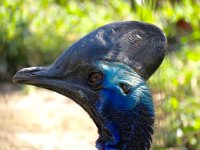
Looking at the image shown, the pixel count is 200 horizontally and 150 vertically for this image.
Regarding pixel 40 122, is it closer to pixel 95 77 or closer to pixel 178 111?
pixel 178 111

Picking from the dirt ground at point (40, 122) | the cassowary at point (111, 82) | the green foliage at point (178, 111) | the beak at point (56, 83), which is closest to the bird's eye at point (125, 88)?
the cassowary at point (111, 82)

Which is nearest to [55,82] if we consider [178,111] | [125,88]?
[125,88]

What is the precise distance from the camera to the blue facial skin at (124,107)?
9.11 ft

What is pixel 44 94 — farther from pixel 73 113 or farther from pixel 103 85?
pixel 103 85

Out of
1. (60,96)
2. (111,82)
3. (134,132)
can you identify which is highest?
(60,96)

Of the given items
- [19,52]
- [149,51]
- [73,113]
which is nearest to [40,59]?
[19,52]

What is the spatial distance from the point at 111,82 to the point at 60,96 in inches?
183

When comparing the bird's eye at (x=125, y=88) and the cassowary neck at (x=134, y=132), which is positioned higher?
the bird's eye at (x=125, y=88)

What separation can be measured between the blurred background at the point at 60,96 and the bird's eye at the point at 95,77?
0.94 metres

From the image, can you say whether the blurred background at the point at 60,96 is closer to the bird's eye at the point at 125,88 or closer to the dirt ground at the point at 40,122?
the dirt ground at the point at 40,122

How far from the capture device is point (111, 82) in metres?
2.79

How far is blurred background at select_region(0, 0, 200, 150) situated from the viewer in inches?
204

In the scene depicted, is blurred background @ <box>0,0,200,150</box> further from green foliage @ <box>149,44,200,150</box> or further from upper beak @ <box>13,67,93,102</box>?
upper beak @ <box>13,67,93,102</box>

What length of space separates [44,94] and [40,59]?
774mm
